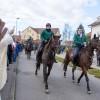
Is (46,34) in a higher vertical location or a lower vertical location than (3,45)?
higher

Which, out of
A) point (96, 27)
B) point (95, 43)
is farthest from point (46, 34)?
point (96, 27)

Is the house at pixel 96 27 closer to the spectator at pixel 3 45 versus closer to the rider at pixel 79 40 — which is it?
the rider at pixel 79 40

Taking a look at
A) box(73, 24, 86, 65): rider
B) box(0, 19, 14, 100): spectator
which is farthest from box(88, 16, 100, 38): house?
box(0, 19, 14, 100): spectator

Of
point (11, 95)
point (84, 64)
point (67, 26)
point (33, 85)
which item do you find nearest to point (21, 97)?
point (11, 95)

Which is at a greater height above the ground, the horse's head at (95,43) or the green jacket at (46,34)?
the green jacket at (46,34)

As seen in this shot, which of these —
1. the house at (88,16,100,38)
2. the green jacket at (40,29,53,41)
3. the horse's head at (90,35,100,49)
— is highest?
the house at (88,16,100,38)

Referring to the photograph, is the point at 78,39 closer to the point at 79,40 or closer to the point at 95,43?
the point at 79,40

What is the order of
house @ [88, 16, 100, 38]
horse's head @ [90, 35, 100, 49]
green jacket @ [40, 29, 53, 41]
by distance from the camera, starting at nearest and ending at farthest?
horse's head @ [90, 35, 100, 49], green jacket @ [40, 29, 53, 41], house @ [88, 16, 100, 38]

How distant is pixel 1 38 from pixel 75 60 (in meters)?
8.69

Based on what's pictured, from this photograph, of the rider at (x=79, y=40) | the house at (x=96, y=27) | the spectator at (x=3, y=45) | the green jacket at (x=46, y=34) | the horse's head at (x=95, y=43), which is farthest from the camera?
the house at (x=96, y=27)

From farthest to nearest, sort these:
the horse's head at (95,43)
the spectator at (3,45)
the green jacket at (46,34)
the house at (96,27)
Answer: the house at (96,27) → the green jacket at (46,34) → the horse's head at (95,43) → the spectator at (3,45)

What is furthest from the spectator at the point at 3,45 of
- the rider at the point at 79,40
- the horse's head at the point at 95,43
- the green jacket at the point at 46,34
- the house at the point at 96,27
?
the house at the point at 96,27

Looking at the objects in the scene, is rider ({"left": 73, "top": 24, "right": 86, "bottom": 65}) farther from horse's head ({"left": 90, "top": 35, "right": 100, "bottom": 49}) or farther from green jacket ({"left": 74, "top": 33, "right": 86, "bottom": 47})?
horse's head ({"left": 90, "top": 35, "right": 100, "bottom": 49})

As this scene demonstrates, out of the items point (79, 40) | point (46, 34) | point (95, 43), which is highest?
point (46, 34)
